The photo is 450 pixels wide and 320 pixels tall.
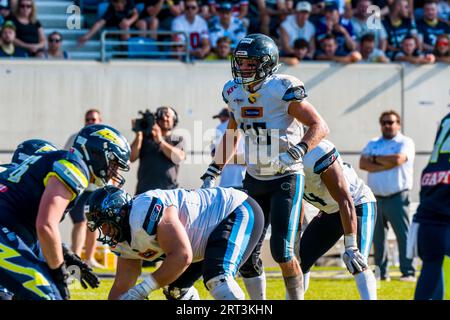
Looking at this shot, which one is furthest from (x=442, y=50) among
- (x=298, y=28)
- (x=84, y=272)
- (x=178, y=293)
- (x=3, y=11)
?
(x=84, y=272)

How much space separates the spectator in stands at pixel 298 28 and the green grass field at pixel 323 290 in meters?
3.89

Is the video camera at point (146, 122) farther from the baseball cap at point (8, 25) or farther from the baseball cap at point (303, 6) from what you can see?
the baseball cap at point (303, 6)

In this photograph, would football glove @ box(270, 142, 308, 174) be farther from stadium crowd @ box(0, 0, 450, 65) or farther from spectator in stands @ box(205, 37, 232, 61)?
spectator in stands @ box(205, 37, 232, 61)

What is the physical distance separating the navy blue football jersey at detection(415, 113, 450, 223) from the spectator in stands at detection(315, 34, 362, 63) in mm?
7958

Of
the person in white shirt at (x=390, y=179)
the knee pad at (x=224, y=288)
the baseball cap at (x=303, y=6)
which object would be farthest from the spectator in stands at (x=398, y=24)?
the knee pad at (x=224, y=288)

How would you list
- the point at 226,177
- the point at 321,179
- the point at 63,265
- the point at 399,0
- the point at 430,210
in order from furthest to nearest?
the point at 399,0 < the point at 226,177 < the point at 321,179 < the point at 430,210 < the point at 63,265

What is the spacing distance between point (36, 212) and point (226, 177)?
5779 mm

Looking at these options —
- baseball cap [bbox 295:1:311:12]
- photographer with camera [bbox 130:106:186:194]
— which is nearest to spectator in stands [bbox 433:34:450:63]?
baseball cap [bbox 295:1:311:12]

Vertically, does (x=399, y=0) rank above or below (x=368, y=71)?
above

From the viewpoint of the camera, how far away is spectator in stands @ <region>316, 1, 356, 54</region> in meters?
14.1

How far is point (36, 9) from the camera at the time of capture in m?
14.5

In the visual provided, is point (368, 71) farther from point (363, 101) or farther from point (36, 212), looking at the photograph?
point (36, 212)

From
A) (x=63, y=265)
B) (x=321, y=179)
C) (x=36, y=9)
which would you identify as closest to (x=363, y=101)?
(x=36, y=9)

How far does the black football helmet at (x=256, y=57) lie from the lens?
281 inches
